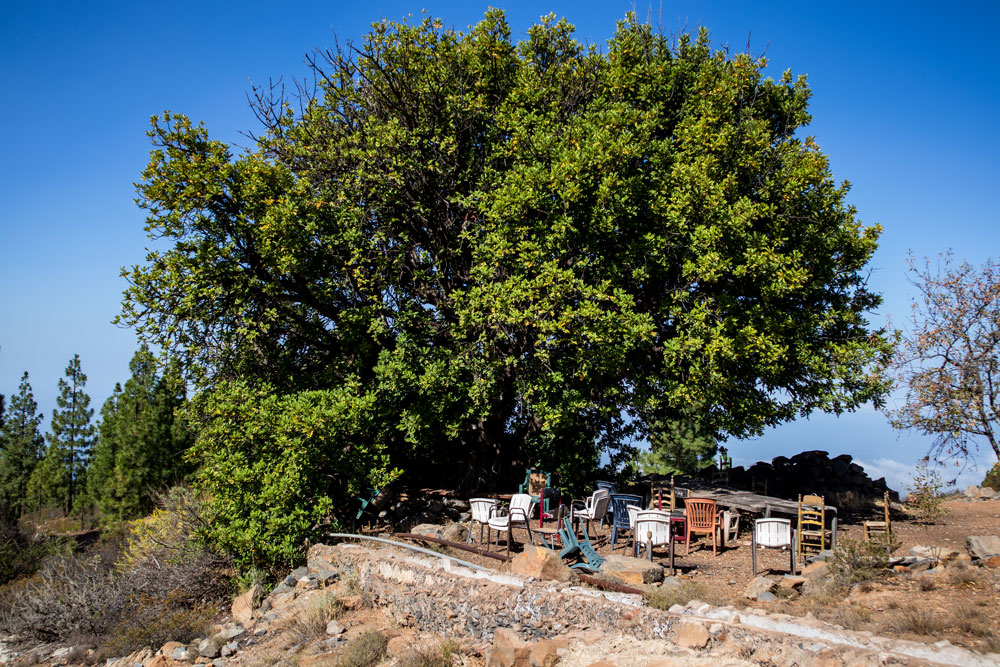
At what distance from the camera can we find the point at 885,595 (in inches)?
314

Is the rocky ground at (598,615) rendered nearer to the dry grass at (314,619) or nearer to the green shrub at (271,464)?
the dry grass at (314,619)

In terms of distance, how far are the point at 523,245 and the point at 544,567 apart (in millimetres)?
6838

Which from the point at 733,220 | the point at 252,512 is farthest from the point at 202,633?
the point at 733,220

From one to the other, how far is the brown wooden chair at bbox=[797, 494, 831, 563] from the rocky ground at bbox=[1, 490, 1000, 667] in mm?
606

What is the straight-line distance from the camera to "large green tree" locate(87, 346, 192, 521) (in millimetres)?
23156

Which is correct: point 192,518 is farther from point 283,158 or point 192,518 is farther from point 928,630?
point 928,630

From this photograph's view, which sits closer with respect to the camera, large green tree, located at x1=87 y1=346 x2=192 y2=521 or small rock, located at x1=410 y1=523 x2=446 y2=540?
small rock, located at x1=410 y1=523 x2=446 y2=540

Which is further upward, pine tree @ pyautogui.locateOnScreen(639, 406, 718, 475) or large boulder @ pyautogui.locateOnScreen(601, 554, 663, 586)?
pine tree @ pyautogui.locateOnScreen(639, 406, 718, 475)

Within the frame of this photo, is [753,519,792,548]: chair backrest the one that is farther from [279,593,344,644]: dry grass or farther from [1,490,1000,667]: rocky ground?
[279,593,344,644]: dry grass

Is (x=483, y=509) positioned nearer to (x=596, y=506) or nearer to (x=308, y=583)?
(x=596, y=506)

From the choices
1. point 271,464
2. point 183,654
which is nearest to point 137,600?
point 183,654

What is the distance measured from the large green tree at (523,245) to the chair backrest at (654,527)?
11.9 ft

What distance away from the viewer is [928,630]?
21.3 feet

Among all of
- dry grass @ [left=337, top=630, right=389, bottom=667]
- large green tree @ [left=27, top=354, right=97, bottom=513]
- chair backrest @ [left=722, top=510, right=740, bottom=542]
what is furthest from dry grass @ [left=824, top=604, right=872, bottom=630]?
large green tree @ [left=27, top=354, right=97, bottom=513]
